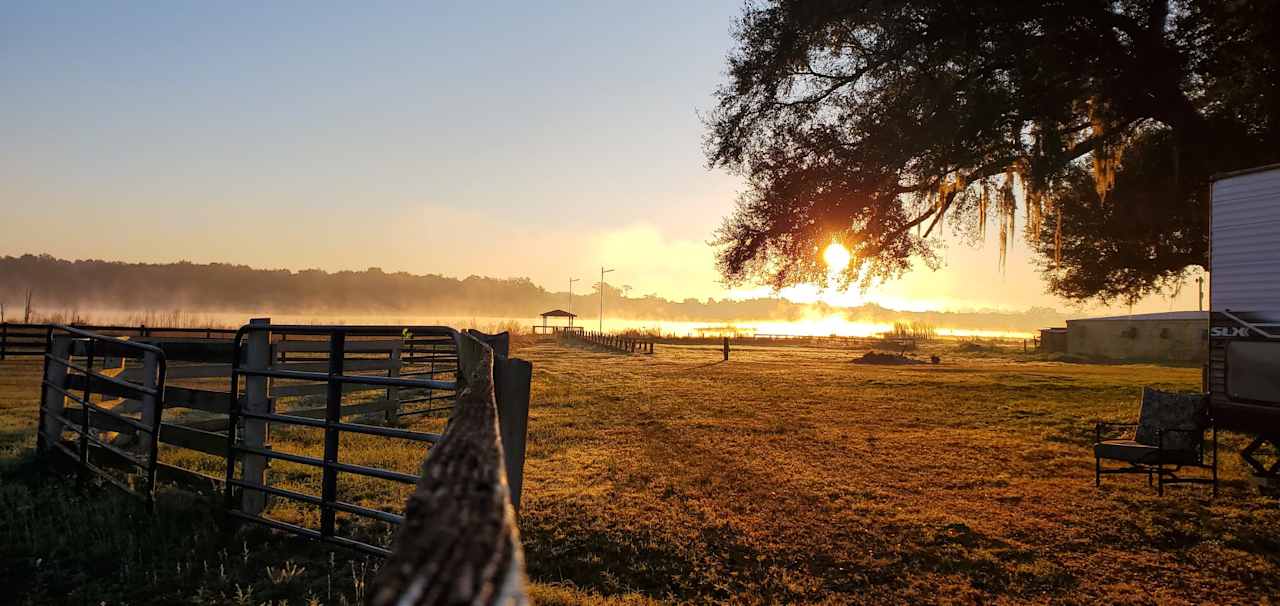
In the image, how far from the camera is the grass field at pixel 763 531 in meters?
5.04

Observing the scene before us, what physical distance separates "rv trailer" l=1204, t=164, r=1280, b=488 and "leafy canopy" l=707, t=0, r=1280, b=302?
345cm

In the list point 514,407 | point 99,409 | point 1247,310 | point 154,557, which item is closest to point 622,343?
point 1247,310

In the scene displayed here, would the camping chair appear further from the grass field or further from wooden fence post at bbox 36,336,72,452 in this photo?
wooden fence post at bbox 36,336,72,452

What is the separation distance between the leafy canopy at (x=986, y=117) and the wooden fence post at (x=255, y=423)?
10.7 meters

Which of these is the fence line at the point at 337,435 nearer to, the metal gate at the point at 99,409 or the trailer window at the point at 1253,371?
the metal gate at the point at 99,409

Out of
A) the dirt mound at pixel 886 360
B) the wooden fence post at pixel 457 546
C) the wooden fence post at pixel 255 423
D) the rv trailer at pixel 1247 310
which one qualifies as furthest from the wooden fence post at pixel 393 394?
the dirt mound at pixel 886 360

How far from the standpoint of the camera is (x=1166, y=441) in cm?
859

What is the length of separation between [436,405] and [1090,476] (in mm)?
Result: 11923

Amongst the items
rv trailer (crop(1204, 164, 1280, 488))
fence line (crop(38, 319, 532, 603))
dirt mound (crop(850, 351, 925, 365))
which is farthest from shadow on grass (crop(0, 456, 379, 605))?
dirt mound (crop(850, 351, 925, 365))

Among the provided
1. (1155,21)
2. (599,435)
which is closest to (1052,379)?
(1155,21)

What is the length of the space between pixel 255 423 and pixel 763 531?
4.88 metres

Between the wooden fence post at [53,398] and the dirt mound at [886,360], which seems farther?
the dirt mound at [886,360]

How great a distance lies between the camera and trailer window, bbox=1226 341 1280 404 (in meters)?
8.20

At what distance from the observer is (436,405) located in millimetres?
14734
